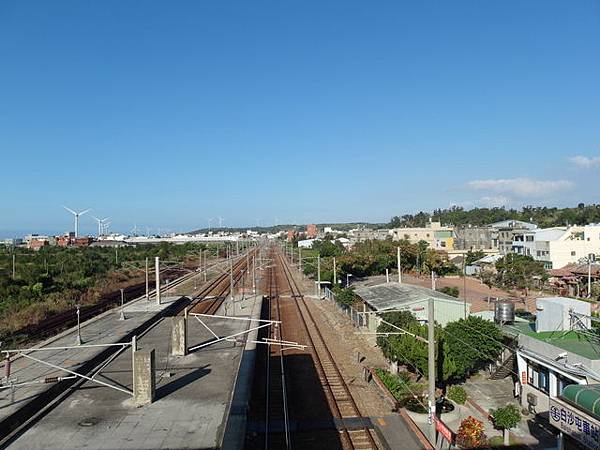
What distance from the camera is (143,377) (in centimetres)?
1067

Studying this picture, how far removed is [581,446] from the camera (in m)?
10.3

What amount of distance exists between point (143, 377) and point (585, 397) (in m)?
8.83

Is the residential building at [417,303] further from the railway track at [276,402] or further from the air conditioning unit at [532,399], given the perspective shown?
Answer: the air conditioning unit at [532,399]

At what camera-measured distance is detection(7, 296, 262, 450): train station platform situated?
8969mm

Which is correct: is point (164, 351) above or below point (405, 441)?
above

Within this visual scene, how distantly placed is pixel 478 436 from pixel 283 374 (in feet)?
24.1

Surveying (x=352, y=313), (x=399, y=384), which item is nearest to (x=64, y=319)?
(x=352, y=313)

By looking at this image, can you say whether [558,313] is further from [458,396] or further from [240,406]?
[240,406]

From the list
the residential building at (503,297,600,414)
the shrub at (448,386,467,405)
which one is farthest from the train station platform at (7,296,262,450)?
the residential building at (503,297,600,414)

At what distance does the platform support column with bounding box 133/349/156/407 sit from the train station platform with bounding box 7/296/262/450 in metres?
0.16

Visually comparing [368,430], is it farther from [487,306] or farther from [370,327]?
[487,306]

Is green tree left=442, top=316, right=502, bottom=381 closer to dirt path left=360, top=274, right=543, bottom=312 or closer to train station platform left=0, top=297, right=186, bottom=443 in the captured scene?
train station platform left=0, top=297, right=186, bottom=443

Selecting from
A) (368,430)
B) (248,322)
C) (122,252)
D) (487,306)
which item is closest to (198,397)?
(368,430)

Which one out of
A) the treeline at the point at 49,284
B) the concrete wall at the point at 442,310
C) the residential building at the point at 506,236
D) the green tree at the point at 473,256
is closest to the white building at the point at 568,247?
the green tree at the point at 473,256
